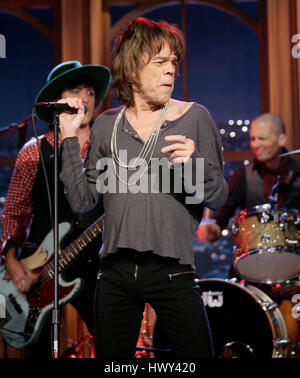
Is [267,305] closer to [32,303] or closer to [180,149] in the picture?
[32,303]

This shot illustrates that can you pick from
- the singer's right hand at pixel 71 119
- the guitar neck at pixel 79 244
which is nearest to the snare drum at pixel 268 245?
the guitar neck at pixel 79 244

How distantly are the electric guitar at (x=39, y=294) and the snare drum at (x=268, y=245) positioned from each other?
0.93 metres

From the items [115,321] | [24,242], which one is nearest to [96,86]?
[24,242]

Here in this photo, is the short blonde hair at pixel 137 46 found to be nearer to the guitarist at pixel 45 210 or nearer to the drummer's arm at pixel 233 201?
the guitarist at pixel 45 210

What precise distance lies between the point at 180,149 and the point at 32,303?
5.88ft

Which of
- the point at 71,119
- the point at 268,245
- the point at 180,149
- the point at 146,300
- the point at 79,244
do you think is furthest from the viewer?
the point at 268,245

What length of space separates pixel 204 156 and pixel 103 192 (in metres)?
0.39

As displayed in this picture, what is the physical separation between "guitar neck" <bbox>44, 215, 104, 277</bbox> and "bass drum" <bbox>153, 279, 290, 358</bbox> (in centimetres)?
77

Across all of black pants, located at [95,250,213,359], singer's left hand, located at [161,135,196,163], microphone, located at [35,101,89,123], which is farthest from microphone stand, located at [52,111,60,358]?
singer's left hand, located at [161,135,196,163]

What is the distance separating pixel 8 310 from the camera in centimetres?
327

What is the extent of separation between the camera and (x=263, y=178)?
13.4ft

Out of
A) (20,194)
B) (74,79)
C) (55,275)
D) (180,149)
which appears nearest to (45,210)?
(20,194)

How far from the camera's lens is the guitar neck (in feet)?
10.5

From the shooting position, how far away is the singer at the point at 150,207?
1.89 m
